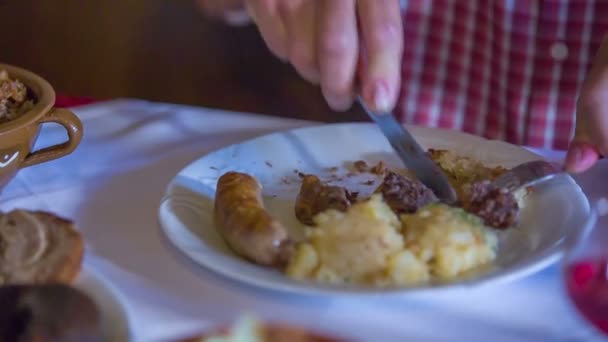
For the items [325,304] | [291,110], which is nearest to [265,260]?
[325,304]

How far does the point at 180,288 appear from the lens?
79 centimetres

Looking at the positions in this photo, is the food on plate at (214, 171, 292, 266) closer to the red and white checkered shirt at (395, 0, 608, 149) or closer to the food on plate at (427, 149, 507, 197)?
the food on plate at (427, 149, 507, 197)

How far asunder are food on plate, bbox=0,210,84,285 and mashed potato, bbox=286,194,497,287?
7.7 inches

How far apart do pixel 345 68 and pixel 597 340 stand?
40 cm

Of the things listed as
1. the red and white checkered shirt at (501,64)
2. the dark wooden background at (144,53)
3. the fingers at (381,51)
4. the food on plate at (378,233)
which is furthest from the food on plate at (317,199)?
the dark wooden background at (144,53)

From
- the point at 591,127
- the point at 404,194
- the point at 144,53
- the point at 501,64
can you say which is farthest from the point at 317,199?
the point at 144,53

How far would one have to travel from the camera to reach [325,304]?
2.48 feet

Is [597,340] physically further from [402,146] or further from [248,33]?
[248,33]

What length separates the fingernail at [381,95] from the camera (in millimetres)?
909

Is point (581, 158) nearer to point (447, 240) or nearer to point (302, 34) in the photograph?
point (447, 240)

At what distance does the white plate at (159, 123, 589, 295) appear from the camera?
755 mm

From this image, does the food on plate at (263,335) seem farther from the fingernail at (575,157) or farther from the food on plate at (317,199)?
the fingernail at (575,157)

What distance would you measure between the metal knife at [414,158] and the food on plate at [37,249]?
36cm

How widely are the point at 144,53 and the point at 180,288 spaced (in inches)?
63.0
